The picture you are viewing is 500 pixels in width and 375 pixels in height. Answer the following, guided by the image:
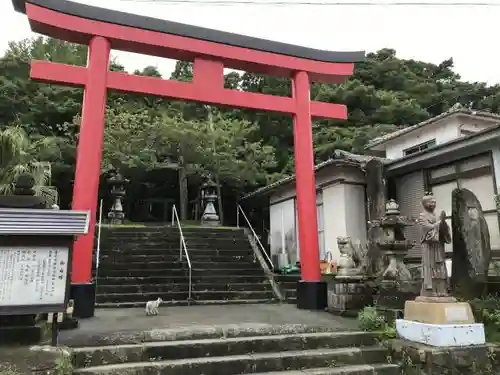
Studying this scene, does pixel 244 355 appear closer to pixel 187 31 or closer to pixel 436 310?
pixel 436 310

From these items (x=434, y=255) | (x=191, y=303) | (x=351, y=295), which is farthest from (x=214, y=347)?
(x=191, y=303)

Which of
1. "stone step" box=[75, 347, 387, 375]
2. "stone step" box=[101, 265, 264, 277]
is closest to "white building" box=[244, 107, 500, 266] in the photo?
"stone step" box=[101, 265, 264, 277]

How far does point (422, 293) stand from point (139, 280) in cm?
711

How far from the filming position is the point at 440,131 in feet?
49.9

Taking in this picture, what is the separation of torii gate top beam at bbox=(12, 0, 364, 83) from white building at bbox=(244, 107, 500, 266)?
2.59m

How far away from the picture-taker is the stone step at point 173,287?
10141 mm

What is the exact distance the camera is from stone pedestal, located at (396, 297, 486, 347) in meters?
5.50

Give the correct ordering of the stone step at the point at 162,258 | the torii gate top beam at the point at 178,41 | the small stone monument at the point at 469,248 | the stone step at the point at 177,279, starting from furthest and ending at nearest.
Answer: the stone step at the point at 162,258
the stone step at the point at 177,279
the torii gate top beam at the point at 178,41
the small stone monument at the point at 469,248

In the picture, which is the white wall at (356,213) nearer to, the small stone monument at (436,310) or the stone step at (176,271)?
the stone step at (176,271)

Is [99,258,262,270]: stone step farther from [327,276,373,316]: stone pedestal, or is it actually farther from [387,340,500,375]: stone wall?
[387,340,500,375]: stone wall

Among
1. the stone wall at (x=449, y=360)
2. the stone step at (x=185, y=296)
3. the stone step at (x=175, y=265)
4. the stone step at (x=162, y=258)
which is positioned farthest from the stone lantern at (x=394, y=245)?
the stone step at (x=162, y=258)

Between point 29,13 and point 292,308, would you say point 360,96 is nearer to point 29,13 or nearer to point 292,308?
point 292,308

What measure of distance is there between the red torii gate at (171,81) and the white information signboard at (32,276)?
2.29 meters

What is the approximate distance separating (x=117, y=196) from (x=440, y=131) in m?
13.4
